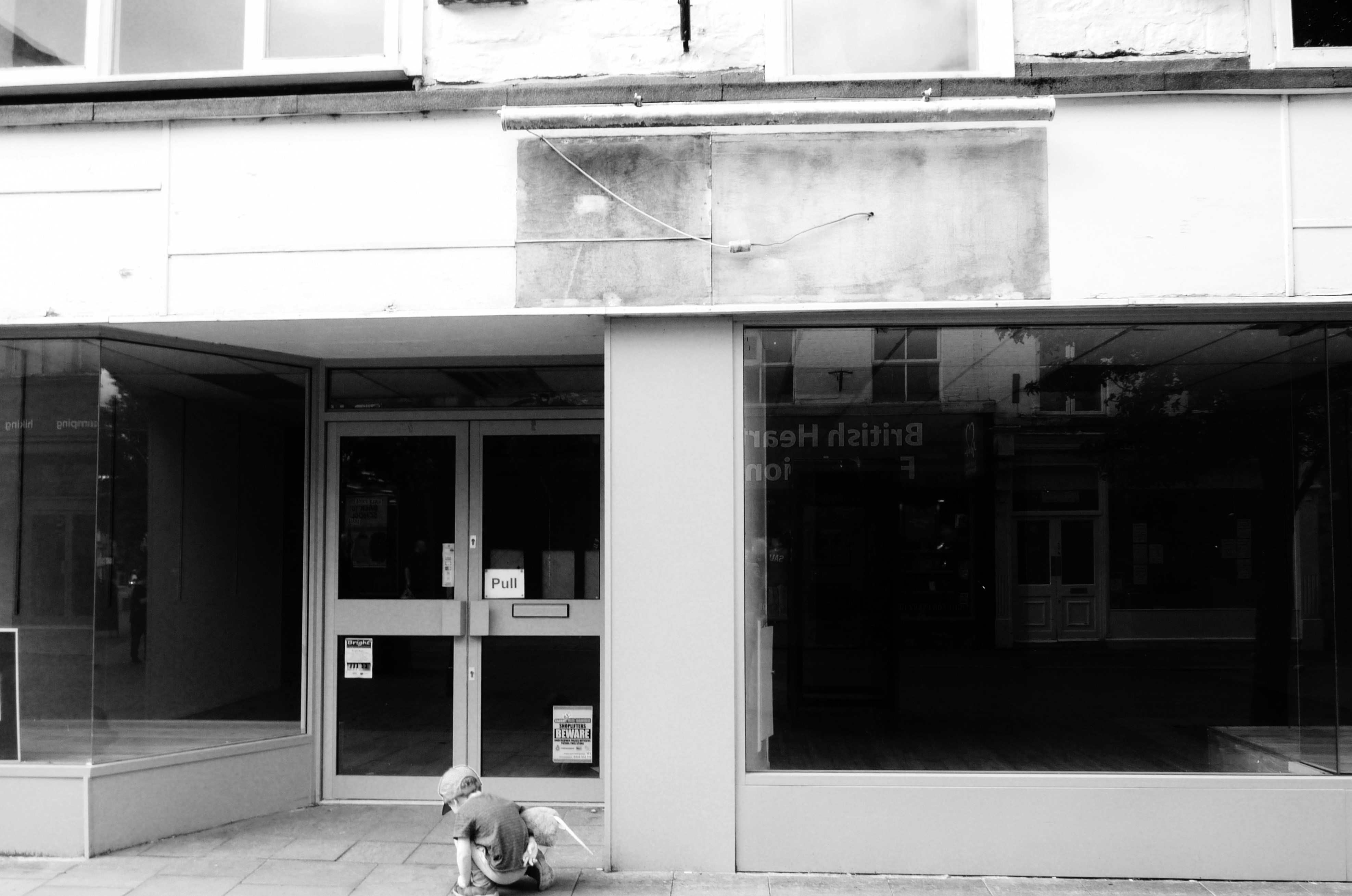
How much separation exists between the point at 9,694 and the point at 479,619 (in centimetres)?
282

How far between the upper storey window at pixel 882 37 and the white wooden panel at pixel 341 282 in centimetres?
214

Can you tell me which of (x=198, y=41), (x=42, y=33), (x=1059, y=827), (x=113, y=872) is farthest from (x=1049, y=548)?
(x=42, y=33)

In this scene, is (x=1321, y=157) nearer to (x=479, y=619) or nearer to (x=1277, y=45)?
(x=1277, y=45)

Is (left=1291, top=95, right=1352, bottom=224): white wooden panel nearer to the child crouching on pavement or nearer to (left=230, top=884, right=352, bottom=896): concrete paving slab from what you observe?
the child crouching on pavement

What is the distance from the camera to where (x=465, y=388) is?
730cm

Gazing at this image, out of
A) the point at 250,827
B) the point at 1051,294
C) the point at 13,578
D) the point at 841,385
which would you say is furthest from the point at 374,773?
the point at 1051,294

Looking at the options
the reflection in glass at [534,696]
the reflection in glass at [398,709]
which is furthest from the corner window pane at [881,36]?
the reflection in glass at [398,709]

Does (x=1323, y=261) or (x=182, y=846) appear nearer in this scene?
(x=1323, y=261)

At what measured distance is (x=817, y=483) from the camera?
7012mm

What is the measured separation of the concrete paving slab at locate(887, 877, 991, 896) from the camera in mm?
5348

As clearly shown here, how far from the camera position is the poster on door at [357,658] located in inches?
283

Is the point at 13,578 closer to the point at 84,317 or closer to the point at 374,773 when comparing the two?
the point at 84,317

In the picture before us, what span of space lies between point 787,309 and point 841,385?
879 millimetres

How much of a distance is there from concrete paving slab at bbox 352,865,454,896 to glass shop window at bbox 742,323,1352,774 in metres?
1.83
